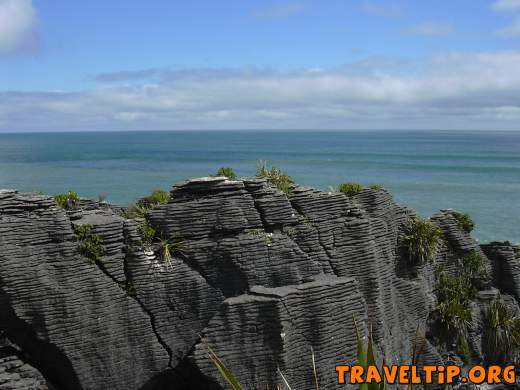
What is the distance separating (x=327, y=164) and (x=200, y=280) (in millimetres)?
100620

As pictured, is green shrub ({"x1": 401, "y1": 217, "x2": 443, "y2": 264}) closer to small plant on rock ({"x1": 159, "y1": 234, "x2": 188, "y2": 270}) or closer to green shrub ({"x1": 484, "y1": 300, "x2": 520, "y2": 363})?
green shrub ({"x1": 484, "y1": 300, "x2": 520, "y2": 363})

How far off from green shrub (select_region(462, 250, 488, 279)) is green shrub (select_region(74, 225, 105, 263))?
13.1 m

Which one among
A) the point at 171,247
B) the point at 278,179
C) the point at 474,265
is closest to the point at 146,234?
the point at 171,247

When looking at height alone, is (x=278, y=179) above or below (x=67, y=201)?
above

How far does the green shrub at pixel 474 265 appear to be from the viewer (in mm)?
A: 20891

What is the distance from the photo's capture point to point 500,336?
1972 centimetres

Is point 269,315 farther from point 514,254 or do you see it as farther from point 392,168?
point 392,168

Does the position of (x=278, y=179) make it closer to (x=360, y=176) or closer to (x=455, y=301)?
(x=455, y=301)

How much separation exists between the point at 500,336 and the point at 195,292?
1099 centimetres

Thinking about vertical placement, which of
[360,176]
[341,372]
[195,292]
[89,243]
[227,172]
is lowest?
[360,176]

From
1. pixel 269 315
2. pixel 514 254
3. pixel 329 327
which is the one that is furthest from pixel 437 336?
pixel 269 315

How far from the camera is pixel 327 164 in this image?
377ft

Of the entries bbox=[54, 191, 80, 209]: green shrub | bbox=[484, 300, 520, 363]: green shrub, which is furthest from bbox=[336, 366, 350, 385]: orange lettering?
bbox=[54, 191, 80, 209]: green shrub

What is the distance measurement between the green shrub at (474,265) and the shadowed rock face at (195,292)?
5.02 metres
